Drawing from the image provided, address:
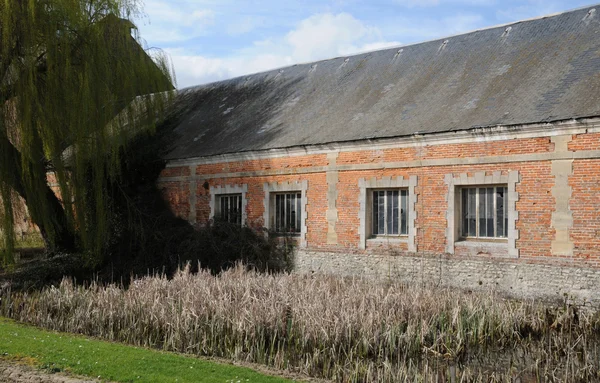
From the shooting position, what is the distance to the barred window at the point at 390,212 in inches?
553

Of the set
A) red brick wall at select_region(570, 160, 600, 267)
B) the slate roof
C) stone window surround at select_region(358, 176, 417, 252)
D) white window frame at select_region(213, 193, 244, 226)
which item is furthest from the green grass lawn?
white window frame at select_region(213, 193, 244, 226)

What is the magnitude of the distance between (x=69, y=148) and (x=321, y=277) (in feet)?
19.5

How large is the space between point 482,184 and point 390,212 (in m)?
2.32

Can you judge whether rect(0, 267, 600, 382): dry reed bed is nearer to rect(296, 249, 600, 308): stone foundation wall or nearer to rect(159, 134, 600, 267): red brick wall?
rect(296, 249, 600, 308): stone foundation wall

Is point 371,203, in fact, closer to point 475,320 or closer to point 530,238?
point 530,238

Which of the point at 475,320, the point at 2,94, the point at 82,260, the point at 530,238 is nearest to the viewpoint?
the point at 475,320

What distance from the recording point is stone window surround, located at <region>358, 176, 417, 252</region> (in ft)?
44.5

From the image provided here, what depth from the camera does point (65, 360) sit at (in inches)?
288

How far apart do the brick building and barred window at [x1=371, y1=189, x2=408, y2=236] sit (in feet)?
0.08

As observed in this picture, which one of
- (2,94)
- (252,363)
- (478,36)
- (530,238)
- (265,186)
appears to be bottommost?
(252,363)

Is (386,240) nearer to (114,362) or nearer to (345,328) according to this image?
(345,328)

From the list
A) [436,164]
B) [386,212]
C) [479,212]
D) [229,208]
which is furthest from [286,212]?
[479,212]

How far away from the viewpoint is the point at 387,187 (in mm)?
14055

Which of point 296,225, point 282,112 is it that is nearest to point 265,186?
point 296,225
